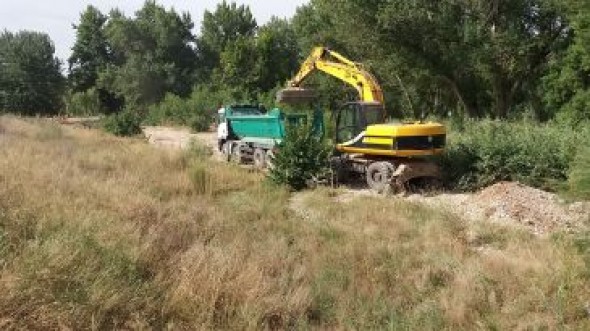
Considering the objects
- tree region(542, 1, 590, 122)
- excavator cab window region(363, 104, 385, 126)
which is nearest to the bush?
excavator cab window region(363, 104, 385, 126)

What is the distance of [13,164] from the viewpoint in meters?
9.77

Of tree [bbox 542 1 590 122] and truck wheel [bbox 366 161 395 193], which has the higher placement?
tree [bbox 542 1 590 122]

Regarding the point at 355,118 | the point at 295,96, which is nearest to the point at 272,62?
the point at 295,96

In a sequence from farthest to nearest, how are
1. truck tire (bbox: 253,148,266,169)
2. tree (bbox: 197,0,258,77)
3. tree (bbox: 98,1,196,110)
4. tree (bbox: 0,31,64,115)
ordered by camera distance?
tree (bbox: 197,0,258,77), tree (bbox: 98,1,196,110), tree (bbox: 0,31,64,115), truck tire (bbox: 253,148,266,169)

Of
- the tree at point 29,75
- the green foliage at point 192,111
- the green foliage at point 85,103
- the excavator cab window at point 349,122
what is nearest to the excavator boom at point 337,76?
the excavator cab window at point 349,122

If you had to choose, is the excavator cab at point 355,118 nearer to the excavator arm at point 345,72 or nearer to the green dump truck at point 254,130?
the excavator arm at point 345,72

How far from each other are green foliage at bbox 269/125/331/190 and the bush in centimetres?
1696

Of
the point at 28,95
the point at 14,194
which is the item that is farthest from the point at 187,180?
the point at 28,95

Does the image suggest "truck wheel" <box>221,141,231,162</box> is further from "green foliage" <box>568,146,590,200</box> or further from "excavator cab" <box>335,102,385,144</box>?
"green foliage" <box>568,146,590,200</box>

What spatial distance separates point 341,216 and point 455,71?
20.1 meters

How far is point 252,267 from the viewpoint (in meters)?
6.22

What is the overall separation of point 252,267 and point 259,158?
39.2 feet

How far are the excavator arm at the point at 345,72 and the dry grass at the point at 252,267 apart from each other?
18.3 ft

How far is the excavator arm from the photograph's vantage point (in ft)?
50.1
